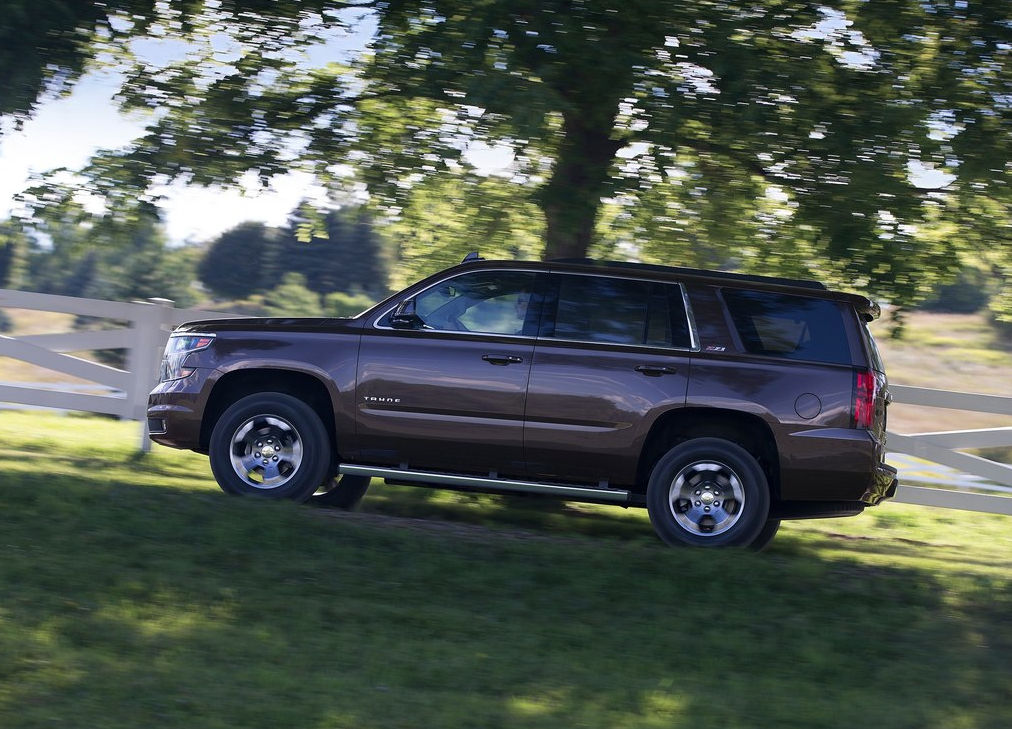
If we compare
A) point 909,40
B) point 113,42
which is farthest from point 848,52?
point 113,42

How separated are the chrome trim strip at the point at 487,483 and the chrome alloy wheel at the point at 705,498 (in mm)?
392

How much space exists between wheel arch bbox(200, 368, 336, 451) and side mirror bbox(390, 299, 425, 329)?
75cm

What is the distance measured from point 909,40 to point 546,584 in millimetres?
5410

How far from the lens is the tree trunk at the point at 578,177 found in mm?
9195

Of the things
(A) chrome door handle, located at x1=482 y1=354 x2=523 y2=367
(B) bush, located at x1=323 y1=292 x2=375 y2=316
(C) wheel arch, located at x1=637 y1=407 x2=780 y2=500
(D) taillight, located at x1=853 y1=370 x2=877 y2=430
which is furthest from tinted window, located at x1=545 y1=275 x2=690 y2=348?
(B) bush, located at x1=323 y1=292 x2=375 y2=316

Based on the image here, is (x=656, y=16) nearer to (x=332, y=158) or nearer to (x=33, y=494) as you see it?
(x=332, y=158)

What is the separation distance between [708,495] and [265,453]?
10.7ft

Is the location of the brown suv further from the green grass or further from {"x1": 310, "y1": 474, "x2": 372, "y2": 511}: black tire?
{"x1": 310, "y1": 474, "x2": 372, "y2": 511}: black tire

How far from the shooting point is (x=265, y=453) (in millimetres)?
8625

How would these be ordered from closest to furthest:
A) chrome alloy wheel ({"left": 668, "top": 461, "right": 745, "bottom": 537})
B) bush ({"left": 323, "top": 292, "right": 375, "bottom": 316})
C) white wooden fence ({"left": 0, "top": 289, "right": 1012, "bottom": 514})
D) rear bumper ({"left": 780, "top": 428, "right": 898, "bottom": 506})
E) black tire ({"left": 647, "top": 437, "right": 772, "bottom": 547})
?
rear bumper ({"left": 780, "top": 428, "right": 898, "bottom": 506}) → black tire ({"left": 647, "top": 437, "right": 772, "bottom": 547}) → chrome alloy wheel ({"left": 668, "top": 461, "right": 745, "bottom": 537}) → white wooden fence ({"left": 0, "top": 289, "right": 1012, "bottom": 514}) → bush ({"left": 323, "top": 292, "right": 375, "bottom": 316})

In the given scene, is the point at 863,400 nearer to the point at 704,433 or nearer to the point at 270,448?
the point at 704,433

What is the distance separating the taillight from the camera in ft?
26.0

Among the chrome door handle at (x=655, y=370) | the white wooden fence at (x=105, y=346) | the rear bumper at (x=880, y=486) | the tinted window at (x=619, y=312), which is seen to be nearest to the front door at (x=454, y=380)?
the tinted window at (x=619, y=312)

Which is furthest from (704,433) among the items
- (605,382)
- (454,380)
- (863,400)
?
(454,380)
